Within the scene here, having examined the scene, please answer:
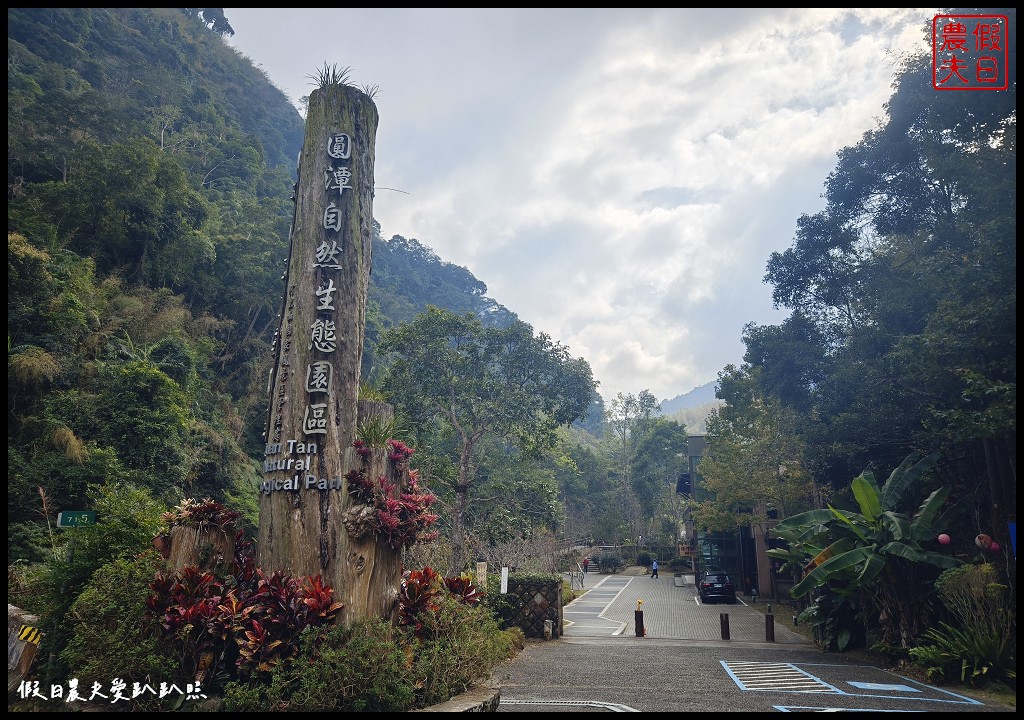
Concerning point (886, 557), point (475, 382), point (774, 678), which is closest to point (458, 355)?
point (475, 382)

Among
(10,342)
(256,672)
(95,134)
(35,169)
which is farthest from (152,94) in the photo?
(256,672)

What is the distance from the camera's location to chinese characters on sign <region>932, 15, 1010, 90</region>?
437 inches

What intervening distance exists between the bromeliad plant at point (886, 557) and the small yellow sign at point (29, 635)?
11.4 meters

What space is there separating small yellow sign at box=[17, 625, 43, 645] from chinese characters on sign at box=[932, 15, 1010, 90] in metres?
17.2

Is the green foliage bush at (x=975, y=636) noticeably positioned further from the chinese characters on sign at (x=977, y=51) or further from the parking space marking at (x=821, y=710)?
the chinese characters on sign at (x=977, y=51)

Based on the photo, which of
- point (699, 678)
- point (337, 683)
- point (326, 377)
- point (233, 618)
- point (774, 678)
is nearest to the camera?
point (337, 683)

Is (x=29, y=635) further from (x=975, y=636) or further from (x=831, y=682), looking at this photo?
(x=975, y=636)

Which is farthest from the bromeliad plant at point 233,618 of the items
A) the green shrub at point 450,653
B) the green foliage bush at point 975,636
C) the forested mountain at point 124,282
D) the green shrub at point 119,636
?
the green foliage bush at point 975,636

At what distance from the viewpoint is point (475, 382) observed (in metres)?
23.3

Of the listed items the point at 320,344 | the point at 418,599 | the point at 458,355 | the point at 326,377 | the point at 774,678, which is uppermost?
the point at 458,355

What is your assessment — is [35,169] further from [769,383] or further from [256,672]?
[769,383]

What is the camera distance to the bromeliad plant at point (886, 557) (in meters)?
10.1

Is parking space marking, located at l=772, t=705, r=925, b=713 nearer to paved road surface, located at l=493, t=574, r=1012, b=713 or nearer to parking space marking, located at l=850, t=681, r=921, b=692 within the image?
paved road surface, located at l=493, t=574, r=1012, b=713

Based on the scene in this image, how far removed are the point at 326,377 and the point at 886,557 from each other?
10073 millimetres
